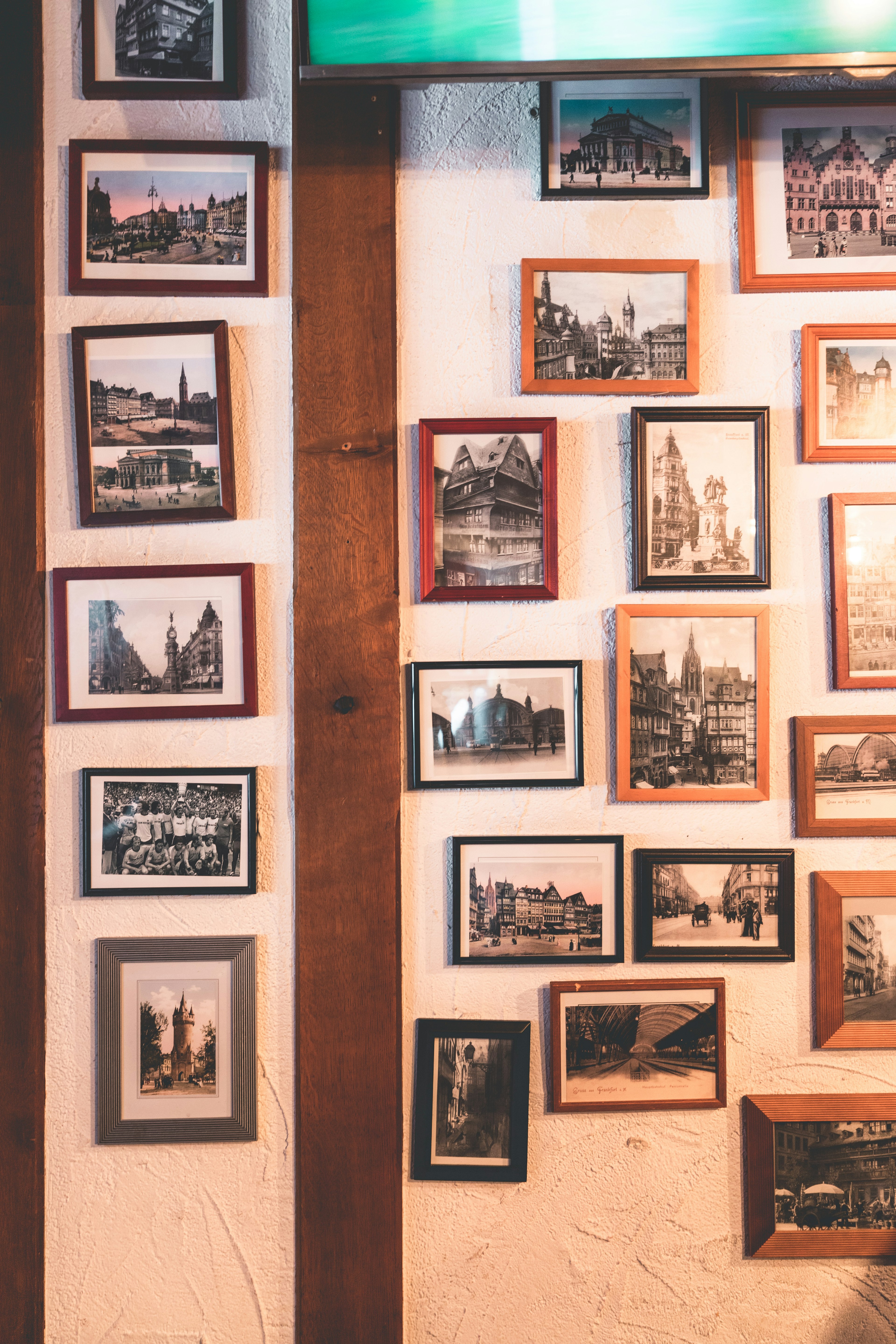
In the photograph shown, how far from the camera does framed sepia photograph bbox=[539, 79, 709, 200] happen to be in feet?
4.69

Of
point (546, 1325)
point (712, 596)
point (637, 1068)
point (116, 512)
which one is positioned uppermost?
point (116, 512)

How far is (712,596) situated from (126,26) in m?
1.51

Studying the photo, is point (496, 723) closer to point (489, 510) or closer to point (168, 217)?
point (489, 510)

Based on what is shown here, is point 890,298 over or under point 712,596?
over

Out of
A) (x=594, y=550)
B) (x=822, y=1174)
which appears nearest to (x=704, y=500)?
(x=594, y=550)

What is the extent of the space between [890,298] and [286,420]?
115 centimetres

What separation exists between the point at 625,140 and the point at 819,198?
0.38 meters

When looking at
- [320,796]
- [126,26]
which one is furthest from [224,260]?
[320,796]

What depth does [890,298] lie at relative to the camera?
4.78 feet

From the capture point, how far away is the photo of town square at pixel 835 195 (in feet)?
4.73

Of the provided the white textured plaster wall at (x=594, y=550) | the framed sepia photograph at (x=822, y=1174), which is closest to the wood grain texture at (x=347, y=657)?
the white textured plaster wall at (x=594, y=550)

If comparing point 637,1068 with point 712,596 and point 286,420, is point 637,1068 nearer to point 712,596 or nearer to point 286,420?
point 712,596

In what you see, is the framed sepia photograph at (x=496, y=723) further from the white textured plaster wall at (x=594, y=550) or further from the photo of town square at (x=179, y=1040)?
the photo of town square at (x=179, y=1040)

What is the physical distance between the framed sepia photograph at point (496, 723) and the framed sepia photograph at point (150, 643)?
0.33 m
